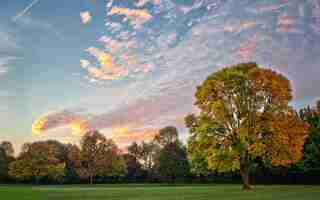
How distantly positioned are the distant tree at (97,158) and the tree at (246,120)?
66684mm

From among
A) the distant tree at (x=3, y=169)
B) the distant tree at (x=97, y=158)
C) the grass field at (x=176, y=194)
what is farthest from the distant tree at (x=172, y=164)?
the grass field at (x=176, y=194)

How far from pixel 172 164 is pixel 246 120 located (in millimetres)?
60351

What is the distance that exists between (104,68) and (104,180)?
221 ft

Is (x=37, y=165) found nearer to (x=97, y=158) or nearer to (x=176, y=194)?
(x=97, y=158)

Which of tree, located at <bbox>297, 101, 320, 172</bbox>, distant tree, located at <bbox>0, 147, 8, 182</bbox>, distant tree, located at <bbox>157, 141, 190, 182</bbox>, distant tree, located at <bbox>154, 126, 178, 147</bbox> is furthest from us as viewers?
distant tree, located at <bbox>0, 147, 8, 182</bbox>

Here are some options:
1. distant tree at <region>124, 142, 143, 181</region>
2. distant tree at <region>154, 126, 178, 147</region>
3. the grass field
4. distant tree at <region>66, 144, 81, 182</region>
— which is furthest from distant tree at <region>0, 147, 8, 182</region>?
the grass field

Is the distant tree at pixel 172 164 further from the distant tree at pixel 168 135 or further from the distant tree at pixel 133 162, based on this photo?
the distant tree at pixel 133 162

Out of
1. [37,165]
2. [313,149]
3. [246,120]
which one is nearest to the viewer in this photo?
[246,120]

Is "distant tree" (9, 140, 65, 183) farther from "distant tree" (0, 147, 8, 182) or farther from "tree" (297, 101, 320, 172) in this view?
"tree" (297, 101, 320, 172)

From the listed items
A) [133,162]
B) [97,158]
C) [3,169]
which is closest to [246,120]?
[97,158]

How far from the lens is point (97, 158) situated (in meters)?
106

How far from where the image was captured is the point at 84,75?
50.6m

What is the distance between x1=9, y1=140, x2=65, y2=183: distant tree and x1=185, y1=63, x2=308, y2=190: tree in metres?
74.1

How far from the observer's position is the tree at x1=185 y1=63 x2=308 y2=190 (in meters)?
40.3
